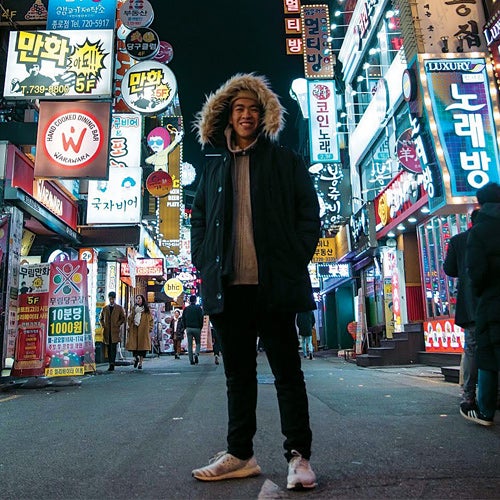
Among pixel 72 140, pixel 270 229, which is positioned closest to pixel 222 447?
pixel 270 229

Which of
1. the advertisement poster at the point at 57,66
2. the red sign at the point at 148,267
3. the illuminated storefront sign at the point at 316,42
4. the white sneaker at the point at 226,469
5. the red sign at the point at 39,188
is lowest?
the white sneaker at the point at 226,469

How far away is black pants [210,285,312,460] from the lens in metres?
2.75

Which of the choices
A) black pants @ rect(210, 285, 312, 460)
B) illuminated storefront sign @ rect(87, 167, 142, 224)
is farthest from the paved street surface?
illuminated storefront sign @ rect(87, 167, 142, 224)

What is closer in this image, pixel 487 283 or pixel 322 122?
pixel 487 283

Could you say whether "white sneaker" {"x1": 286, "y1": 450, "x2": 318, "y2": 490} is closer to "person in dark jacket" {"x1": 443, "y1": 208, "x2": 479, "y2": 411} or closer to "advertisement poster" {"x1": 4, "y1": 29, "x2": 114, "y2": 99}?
"person in dark jacket" {"x1": 443, "y1": 208, "x2": 479, "y2": 411}

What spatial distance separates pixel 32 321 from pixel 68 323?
0.64 m

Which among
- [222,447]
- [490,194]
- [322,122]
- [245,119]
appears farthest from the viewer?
[322,122]

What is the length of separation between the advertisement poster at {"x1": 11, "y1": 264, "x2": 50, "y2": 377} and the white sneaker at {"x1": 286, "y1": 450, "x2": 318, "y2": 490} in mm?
7796

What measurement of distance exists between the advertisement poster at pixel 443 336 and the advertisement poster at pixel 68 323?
735cm

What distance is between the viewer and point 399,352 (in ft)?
42.2

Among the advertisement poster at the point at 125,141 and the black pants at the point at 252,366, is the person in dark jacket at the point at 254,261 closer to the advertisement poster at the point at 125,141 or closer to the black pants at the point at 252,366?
the black pants at the point at 252,366

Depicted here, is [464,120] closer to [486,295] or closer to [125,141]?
[486,295]

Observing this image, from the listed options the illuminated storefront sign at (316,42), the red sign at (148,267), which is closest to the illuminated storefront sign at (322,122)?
the illuminated storefront sign at (316,42)

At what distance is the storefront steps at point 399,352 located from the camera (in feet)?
41.4
